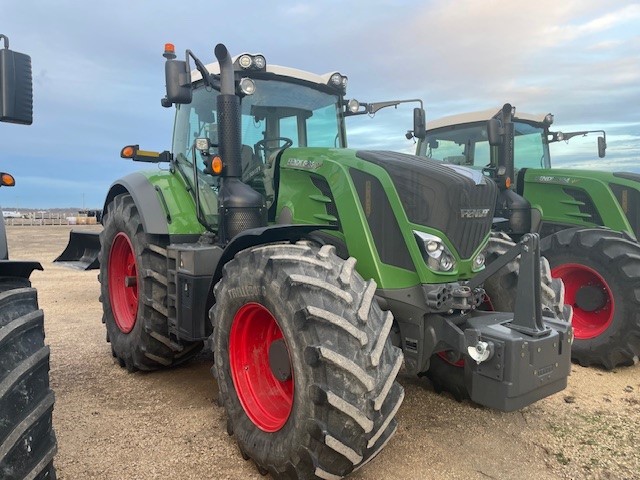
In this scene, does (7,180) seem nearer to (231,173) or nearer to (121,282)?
(231,173)

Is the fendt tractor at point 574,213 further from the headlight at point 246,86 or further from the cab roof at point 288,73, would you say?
the headlight at point 246,86

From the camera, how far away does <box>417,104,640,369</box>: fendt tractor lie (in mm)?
5262

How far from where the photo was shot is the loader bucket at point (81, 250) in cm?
741

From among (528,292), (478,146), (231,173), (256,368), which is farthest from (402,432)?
(478,146)

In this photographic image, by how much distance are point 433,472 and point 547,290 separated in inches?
58.6

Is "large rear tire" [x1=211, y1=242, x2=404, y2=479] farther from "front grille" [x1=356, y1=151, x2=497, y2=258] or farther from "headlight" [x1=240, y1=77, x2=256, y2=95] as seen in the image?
"headlight" [x1=240, y1=77, x2=256, y2=95]

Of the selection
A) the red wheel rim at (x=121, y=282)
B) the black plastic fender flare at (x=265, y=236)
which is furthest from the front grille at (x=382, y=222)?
the red wheel rim at (x=121, y=282)

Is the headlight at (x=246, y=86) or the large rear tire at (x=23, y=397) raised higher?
the headlight at (x=246, y=86)

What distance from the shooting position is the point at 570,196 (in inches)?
262

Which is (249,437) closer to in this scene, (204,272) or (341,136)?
(204,272)

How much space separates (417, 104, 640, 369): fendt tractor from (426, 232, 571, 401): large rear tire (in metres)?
1.84

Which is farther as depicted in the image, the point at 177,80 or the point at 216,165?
the point at 216,165

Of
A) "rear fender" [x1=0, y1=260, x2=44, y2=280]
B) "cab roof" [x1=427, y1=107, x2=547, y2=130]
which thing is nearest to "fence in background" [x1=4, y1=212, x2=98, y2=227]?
"cab roof" [x1=427, y1=107, x2=547, y2=130]

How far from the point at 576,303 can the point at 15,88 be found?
555 cm
